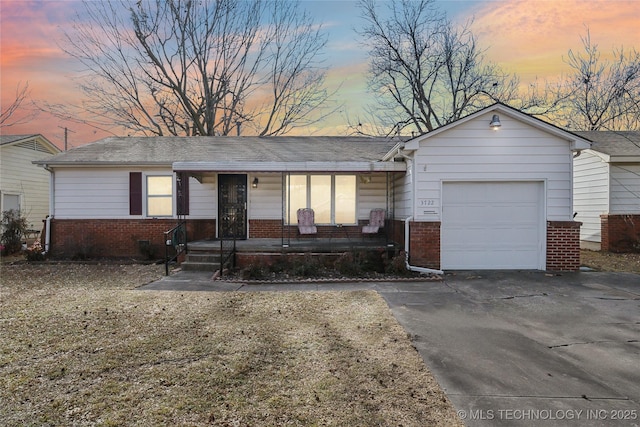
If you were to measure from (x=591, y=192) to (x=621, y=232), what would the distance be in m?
1.69

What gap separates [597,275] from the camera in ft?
25.8

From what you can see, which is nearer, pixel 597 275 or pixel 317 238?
pixel 597 275

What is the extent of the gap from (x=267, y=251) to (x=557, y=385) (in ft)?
22.6

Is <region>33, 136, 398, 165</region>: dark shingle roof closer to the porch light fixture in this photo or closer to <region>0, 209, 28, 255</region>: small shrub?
<region>0, 209, 28, 255</region>: small shrub

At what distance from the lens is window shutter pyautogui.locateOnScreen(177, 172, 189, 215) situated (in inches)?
402

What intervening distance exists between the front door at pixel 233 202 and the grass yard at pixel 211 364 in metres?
5.15

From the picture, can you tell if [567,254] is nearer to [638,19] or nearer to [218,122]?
[638,19]

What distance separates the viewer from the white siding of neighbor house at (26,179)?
15000mm

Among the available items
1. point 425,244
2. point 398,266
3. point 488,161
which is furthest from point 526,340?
point 488,161

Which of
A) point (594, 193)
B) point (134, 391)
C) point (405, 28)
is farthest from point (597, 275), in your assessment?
point (405, 28)

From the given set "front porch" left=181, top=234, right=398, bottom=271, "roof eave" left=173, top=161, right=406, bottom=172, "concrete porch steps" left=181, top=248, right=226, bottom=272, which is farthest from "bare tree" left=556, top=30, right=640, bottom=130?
"concrete porch steps" left=181, top=248, right=226, bottom=272

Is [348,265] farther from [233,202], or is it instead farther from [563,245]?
[563,245]

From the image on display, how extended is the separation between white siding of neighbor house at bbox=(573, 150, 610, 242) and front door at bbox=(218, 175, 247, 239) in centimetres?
1239

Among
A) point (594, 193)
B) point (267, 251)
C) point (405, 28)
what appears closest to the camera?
point (267, 251)
